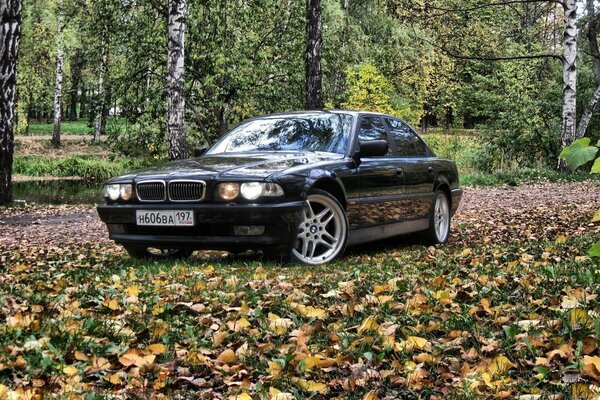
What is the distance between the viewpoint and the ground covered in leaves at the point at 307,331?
284 cm

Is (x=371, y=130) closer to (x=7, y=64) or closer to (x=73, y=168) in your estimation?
(x=7, y=64)

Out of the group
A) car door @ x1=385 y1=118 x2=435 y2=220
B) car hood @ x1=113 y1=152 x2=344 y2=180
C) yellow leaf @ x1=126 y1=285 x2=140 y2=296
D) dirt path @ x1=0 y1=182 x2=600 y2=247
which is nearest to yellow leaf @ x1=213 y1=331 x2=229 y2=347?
yellow leaf @ x1=126 y1=285 x2=140 y2=296

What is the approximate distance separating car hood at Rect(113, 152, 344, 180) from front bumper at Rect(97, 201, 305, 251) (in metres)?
0.27

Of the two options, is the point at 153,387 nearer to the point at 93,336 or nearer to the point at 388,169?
the point at 93,336

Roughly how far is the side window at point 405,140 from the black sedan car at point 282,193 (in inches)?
0.9

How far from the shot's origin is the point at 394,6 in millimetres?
33000

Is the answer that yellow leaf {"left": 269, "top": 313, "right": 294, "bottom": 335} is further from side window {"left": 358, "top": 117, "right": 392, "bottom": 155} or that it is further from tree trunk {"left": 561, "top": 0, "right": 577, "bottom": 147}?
tree trunk {"left": 561, "top": 0, "right": 577, "bottom": 147}

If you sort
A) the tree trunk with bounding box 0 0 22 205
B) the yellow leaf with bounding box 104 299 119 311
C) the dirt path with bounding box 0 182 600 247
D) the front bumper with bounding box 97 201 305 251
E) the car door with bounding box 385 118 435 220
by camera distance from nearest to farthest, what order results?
the yellow leaf with bounding box 104 299 119 311, the front bumper with bounding box 97 201 305 251, the car door with bounding box 385 118 435 220, the dirt path with bounding box 0 182 600 247, the tree trunk with bounding box 0 0 22 205

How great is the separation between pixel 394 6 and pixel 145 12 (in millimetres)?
17237

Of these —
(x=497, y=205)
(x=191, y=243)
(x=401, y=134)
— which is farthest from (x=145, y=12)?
(x=191, y=243)

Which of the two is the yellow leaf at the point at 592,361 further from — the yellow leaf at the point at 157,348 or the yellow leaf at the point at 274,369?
the yellow leaf at the point at 157,348

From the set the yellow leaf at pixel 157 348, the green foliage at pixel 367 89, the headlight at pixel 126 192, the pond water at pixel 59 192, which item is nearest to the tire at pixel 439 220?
the headlight at pixel 126 192

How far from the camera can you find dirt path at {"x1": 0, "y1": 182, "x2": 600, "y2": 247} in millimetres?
8992

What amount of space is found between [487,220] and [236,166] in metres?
5.84
